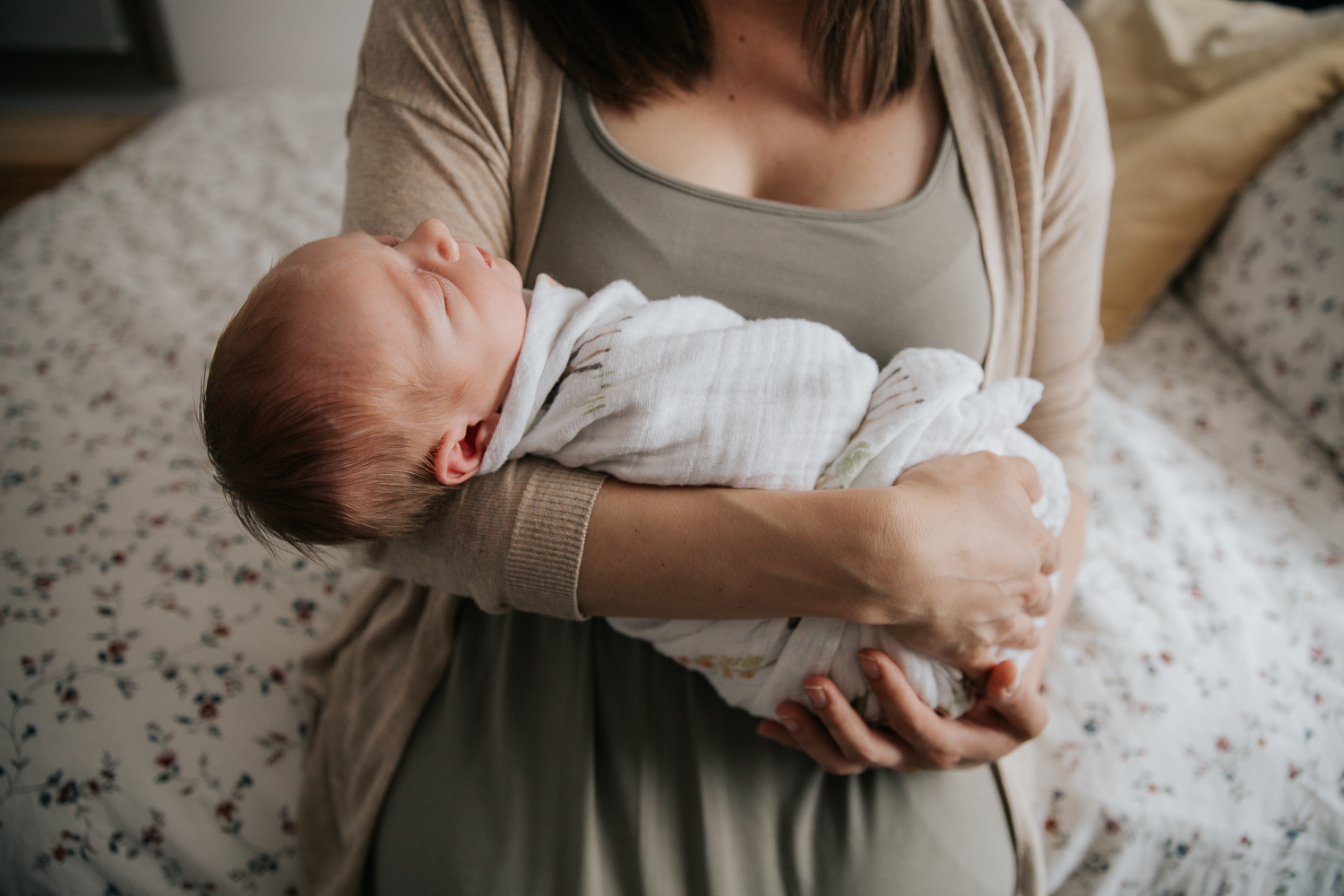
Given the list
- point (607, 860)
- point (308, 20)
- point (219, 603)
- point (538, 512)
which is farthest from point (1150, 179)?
point (308, 20)

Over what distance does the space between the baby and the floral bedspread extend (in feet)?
1.09

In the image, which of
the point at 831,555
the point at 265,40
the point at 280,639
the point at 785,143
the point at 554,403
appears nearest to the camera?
the point at 831,555

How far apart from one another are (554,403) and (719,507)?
0.21 m

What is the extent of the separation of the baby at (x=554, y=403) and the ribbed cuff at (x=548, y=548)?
63 mm

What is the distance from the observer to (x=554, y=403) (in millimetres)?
731

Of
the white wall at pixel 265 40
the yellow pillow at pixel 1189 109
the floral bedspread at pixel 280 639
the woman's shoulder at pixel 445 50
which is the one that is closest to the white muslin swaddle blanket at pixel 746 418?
the woman's shoulder at pixel 445 50

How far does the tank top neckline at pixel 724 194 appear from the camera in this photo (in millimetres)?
779

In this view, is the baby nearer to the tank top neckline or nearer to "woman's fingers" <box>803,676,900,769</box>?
"woman's fingers" <box>803,676,900,769</box>

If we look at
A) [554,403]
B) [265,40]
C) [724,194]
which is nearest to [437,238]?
[554,403]

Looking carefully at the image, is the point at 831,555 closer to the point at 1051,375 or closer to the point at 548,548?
the point at 548,548

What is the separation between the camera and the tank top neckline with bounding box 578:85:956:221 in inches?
30.7

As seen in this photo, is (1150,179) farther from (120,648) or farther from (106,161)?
(106,161)

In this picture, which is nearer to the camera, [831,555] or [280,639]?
[831,555]

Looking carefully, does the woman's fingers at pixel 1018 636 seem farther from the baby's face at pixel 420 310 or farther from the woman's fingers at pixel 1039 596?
the baby's face at pixel 420 310
